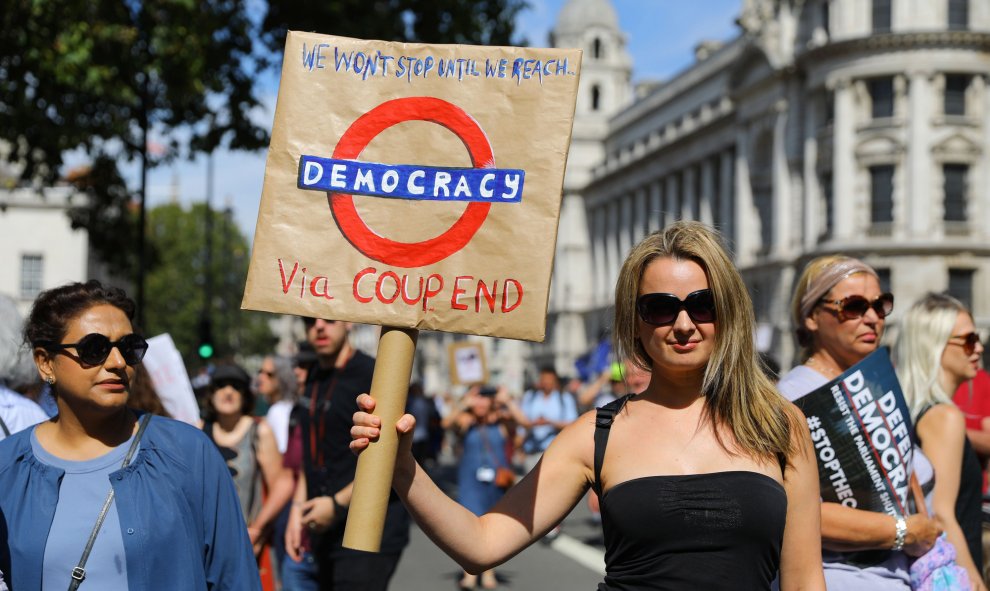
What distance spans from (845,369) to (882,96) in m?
53.3

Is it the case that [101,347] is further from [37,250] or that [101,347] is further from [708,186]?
[708,186]

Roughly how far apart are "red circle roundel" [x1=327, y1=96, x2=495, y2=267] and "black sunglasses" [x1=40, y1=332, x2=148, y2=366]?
0.74 m

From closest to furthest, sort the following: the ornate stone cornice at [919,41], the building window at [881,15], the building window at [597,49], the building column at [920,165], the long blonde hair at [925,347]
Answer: the long blonde hair at [925,347]
the ornate stone cornice at [919,41]
the building column at [920,165]
the building window at [881,15]
the building window at [597,49]

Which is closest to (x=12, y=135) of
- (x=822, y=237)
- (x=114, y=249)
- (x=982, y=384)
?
(x=114, y=249)

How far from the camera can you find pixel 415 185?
345 cm

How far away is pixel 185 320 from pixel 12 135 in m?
72.1

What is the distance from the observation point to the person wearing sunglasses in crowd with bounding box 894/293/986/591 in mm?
4699

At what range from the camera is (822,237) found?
57.8m

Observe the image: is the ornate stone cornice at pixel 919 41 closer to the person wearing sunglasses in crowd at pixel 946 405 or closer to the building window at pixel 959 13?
the building window at pixel 959 13

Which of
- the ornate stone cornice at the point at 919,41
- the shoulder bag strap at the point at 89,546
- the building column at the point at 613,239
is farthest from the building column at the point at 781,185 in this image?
the shoulder bag strap at the point at 89,546

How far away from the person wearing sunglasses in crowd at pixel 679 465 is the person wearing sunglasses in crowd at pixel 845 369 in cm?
83

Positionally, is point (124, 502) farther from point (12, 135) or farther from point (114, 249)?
point (114, 249)

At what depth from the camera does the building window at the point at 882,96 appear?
55.1 metres

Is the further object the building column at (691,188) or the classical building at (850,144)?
the building column at (691,188)
